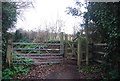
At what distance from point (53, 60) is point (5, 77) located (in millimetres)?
2442

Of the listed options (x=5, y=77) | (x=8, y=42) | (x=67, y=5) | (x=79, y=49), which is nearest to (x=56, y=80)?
(x=5, y=77)

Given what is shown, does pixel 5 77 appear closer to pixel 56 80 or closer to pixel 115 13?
pixel 56 80

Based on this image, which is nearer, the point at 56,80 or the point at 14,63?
the point at 56,80

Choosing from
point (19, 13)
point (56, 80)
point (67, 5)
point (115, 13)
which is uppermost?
point (67, 5)

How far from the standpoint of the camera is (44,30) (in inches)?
405

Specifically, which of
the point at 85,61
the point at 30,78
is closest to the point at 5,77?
the point at 30,78

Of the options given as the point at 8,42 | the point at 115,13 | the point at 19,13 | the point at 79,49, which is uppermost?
the point at 19,13

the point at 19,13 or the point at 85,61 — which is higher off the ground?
the point at 19,13

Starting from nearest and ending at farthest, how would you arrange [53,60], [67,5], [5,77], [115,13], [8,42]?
1. [115,13]
2. [5,77]
3. [8,42]
4. [53,60]
5. [67,5]

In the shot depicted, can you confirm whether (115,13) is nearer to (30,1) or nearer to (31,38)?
(30,1)

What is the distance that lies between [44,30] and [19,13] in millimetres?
4997

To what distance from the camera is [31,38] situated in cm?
985

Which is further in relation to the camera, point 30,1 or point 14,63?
point 30,1

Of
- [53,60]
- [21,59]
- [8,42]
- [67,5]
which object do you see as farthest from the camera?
[67,5]
